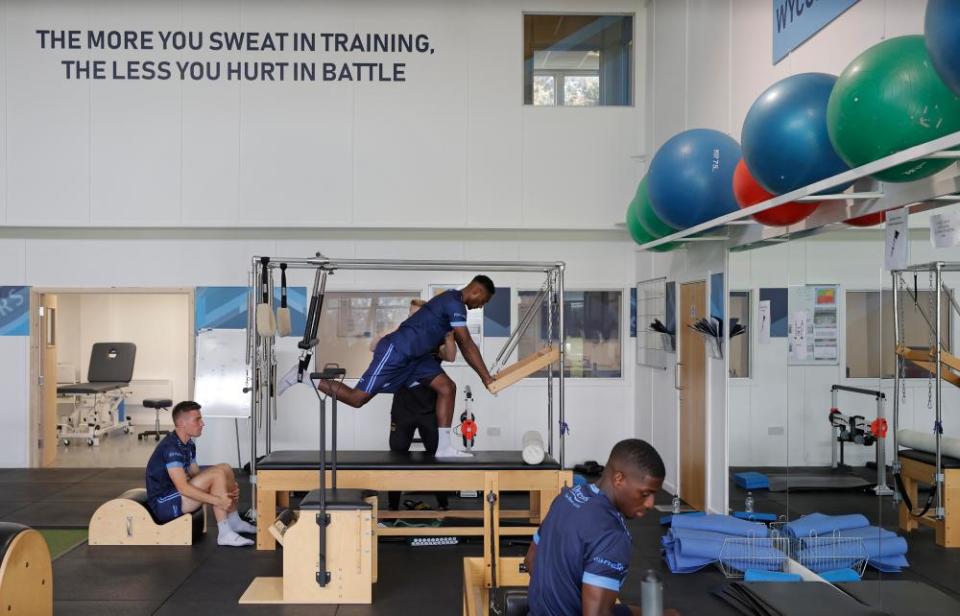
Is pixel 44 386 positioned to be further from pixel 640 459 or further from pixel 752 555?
pixel 640 459

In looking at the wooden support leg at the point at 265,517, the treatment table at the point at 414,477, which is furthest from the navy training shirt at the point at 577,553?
the wooden support leg at the point at 265,517

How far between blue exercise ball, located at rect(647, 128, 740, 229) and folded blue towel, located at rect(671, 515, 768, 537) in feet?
6.20

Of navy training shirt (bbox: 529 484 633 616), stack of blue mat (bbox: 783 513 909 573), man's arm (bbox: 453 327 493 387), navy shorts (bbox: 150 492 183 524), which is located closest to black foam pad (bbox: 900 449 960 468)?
stack of blue mat (bbox: 783 513 909 573)

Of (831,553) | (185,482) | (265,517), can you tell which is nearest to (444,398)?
(265,517)

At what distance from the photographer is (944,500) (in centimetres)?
346

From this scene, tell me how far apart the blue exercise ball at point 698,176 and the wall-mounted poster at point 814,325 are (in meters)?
0.73

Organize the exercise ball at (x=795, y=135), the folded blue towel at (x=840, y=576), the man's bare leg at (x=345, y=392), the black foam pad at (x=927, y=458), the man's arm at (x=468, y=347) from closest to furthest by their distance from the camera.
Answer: the black foam pad at (x=927, y=458) → the exercise ball at (x=795, y=135) → the folded blue towel at (x=840, y=576) → the man's bare leg at (x=345, y=392) → the man's arm at (x=468, y=347)

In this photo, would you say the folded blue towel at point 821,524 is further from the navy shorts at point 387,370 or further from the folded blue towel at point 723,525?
the navy shorts at point 387,370

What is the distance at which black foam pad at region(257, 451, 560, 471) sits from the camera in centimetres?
528

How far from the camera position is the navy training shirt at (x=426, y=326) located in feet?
18.5

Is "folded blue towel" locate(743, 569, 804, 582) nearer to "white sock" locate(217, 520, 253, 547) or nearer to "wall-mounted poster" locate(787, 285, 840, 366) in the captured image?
"wall-mounted poster" locate(787, 285, 840, 366)

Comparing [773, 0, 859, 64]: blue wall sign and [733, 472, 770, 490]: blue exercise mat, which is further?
[733, 472, 770, 490]: blue exercise mat

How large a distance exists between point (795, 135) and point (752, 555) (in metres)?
2.55

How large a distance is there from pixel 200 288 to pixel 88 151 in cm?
169
